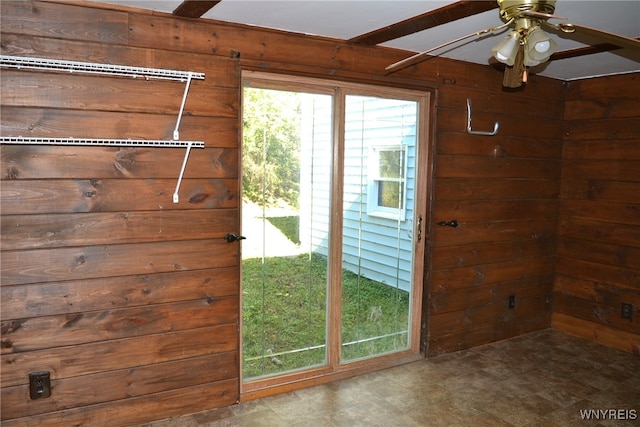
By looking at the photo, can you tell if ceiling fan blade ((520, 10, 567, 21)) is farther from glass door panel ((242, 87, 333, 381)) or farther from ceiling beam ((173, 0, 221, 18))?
glass door panel ((242, 87, 333, 381))

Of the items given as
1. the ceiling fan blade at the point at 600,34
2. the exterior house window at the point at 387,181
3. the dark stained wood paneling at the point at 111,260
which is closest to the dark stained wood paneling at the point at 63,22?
the dark stained wood paneling at the point at 111,260

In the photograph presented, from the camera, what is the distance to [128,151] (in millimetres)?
2467

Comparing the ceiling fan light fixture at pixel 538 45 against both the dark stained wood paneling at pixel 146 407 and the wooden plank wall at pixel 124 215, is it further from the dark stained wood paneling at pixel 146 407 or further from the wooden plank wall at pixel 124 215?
the dark stained wood paneling at pixel 146 407

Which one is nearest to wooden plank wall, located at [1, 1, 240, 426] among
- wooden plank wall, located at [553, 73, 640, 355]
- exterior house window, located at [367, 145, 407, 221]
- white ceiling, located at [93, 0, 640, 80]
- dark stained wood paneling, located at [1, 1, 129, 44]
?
dark stained wood paneling, located at [1, 1, 129, 44]

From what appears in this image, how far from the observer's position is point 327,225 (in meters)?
3.18

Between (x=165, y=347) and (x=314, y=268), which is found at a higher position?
(x=314, y=268)

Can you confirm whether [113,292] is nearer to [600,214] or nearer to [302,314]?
[302,314]

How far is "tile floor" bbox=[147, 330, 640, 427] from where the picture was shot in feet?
9.07

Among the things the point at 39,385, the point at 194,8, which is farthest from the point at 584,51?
the point at 39,385

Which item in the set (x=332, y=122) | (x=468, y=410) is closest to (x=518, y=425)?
(x=468, y=410)

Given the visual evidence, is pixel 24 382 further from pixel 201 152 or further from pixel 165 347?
pixel 201 152

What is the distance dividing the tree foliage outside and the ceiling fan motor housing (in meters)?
1.49

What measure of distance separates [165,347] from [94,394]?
1.30 feet

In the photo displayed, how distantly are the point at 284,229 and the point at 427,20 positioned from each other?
141 centimetres
